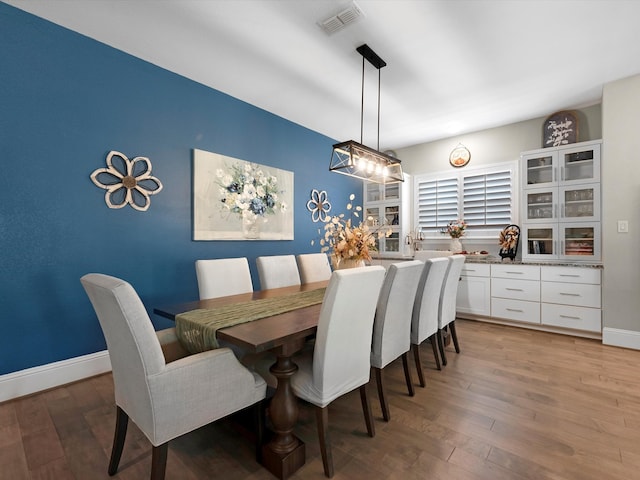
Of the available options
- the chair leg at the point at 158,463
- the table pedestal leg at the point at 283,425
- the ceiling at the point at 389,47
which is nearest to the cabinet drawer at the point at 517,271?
the ceiling at the point at 389,47

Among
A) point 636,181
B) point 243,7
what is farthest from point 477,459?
point 636,181

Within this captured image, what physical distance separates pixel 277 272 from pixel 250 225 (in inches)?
39.3

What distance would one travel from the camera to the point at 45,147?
2307 mm

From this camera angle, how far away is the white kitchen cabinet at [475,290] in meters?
3.99

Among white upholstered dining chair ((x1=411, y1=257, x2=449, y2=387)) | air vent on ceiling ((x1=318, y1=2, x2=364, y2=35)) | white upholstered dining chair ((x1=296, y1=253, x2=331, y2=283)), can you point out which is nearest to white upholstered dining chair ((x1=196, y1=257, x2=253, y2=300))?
white upholstered dining chair ((x1=296, y1=253, x2=331, y2=283))

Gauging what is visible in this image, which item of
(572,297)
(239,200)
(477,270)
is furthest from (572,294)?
(239,200)

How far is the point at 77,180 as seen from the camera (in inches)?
96.2

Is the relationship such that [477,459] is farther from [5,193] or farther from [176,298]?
[5,193]

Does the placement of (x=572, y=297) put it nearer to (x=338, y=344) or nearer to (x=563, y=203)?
(x=563, y=203)

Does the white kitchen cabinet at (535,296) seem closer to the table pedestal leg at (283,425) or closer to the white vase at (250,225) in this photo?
the white vase at (250,225)

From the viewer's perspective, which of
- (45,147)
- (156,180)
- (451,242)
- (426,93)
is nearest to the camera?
(45,147)

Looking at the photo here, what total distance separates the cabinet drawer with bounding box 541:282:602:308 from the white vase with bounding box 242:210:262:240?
3.48m

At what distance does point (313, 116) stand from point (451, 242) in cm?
276

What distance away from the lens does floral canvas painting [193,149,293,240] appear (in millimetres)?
3191
